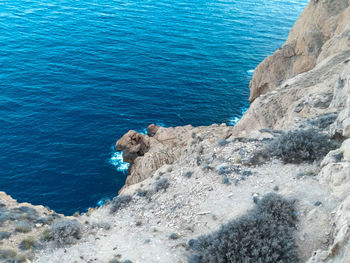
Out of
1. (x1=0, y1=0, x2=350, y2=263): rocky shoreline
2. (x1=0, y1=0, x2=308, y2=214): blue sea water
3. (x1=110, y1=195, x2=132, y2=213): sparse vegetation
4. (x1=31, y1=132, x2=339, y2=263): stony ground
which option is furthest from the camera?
(x1=0, y1=0, x2=308, y2=214): blue sea water

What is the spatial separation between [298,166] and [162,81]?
43.8 meters

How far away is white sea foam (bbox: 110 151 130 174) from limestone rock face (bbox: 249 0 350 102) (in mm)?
24617

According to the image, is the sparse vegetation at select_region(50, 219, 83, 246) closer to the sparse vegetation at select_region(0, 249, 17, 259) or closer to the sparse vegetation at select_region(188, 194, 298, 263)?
the sparse vegetation at select_region(0, 249, 17, 259)

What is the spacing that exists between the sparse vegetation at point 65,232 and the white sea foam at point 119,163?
78.8ft

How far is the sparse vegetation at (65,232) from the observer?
53.1 ft

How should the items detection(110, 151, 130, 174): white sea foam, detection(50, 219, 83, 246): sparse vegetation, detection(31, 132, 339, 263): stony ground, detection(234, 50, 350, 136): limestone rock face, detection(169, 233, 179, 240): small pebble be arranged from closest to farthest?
detection(31, 132, 339, 263): stony ground, detection(169, 233, 179, 240): small pebble, detection(50, 219, 83, 246): sparse vegetation, detection(234, 50, 350, 136): limestone rock face, detection(110, 151, 130, 174): white sea foam

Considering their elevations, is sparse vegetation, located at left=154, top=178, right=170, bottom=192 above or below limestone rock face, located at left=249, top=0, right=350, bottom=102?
below

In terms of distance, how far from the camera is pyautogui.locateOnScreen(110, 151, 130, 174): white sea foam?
41656 mm

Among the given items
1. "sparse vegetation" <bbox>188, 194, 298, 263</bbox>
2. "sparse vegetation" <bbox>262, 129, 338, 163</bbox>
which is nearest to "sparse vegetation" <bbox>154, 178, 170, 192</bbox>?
"sparse vegetation" <bbox>262, 129, 338, 163</bbox>

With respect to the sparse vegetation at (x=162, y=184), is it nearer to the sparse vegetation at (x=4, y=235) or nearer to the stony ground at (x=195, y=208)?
the stony ground at (x=195, y=208)

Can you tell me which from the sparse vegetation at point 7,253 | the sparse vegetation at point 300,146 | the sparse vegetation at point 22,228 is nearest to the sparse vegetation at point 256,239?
the sparse vegetation at point 300,146

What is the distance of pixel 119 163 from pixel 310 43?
29.9 meters

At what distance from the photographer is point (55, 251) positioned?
15.6 meters

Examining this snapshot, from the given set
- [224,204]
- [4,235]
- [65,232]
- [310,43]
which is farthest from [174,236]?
[310,43]
